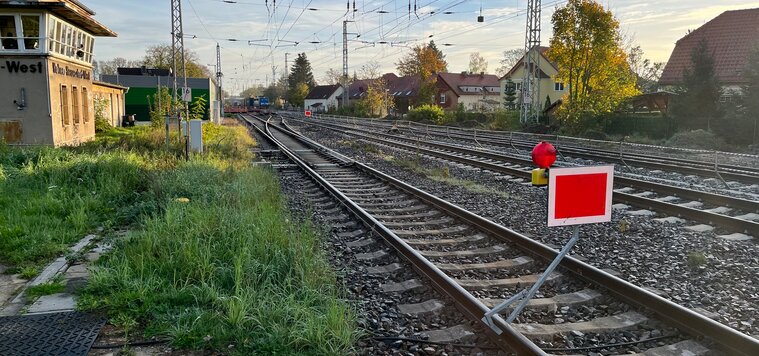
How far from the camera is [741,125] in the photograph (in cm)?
2438

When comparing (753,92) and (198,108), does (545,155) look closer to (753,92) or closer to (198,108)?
(198,108)

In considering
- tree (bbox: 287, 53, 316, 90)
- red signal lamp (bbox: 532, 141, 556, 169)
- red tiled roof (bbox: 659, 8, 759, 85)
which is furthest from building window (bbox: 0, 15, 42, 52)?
tree (bbox: 287, 53, 316, 90)

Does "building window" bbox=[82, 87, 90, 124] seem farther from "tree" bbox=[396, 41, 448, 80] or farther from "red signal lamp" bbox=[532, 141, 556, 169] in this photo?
"tree" bbox=[396, 41, 448, 80]

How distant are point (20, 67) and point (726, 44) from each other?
4156 centimetres

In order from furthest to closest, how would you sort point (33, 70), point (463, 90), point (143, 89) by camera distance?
point (463, 90) → point (143, 89) → point (33, 70)

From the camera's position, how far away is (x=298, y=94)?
116m

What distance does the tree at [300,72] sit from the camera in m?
123

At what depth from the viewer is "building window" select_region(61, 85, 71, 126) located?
69.4 ft

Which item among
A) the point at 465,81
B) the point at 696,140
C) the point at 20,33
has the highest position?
the point at 465,81

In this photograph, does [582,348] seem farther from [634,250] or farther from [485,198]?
[485,198]

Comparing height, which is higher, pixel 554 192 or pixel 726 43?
pixel 726 43

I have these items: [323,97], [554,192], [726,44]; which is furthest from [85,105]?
[323,97]

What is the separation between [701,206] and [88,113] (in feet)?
82.6

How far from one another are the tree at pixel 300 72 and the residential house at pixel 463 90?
175ft
